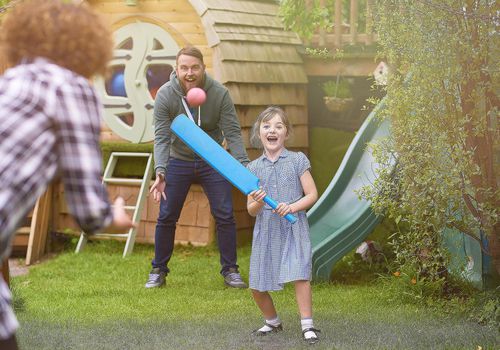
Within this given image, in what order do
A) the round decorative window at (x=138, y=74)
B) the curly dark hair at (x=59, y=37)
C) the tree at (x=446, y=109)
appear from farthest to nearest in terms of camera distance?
the round decorative window at (x=138, y=74), the tree at (x=446, y=109), the curly dark hair at (x=59, y=37)

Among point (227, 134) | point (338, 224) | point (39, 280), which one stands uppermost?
point (227, 134)

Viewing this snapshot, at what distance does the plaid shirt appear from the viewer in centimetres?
233

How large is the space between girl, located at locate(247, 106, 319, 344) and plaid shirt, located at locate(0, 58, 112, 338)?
2.68 metres

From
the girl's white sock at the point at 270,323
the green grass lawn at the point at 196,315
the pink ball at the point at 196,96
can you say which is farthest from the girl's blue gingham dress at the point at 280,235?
the pink ball at the point at 196,96

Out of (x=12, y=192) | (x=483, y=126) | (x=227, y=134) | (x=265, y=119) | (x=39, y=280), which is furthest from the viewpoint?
(x=39, y=280)

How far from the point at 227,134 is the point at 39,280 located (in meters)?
1.94

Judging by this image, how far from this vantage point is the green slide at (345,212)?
6.88 metres

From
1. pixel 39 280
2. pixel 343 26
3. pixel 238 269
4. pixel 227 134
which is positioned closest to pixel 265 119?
pixel 227 134

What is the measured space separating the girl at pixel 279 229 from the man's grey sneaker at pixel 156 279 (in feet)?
6.12

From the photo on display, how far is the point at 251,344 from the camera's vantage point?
16.3 feet

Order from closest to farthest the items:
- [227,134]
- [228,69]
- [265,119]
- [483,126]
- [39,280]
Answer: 1. [483,126]
2. [265,119]
3. [227,134]
4. [39,280]
5. [228,69]

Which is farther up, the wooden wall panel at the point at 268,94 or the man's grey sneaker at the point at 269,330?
the wooden wall panel at the point at 268,94

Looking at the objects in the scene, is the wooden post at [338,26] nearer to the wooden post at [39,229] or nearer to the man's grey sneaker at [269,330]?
the wooden post at [39,229]

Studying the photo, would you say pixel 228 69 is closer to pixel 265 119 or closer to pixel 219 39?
pixel 219 39
